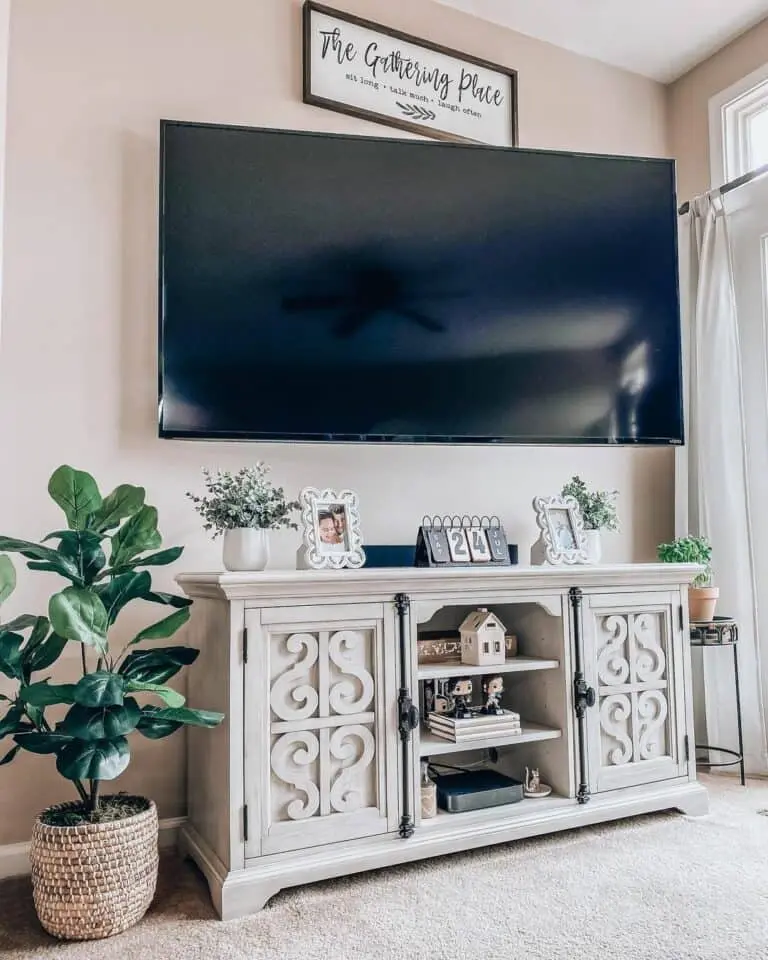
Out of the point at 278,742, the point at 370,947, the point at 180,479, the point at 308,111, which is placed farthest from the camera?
the point at 308,111

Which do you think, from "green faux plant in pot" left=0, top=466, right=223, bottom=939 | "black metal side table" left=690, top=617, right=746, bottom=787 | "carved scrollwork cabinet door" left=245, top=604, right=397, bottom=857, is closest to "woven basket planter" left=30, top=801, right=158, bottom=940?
"green faux plant in pot" left=0, top=466, right=223, bottom=939

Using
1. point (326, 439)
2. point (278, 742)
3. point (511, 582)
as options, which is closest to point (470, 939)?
point (278, 742)

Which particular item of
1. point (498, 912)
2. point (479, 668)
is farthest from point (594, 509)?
point (498, 912)

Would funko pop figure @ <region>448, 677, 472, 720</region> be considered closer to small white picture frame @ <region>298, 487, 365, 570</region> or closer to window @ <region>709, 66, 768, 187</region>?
small white picture frame @ <region>298, 487, 365, 570</region>

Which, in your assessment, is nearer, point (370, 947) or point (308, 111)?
point (370, 947)

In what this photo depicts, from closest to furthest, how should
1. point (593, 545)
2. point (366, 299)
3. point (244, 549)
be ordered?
point (244, 549) → point (366, 299) → point (593, 545)

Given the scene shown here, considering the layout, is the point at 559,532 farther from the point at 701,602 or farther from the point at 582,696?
the point at 701,602

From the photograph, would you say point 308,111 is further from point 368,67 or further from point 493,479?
Answer: point 493,479

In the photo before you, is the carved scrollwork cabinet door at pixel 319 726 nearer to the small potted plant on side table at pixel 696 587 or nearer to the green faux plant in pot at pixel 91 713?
the green faux plant in pot at pixel 91 713

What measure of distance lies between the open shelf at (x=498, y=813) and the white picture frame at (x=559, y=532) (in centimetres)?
67

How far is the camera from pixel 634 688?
230 cm

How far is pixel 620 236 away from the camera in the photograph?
2.66 meters

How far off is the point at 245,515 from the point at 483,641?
742 millimetres

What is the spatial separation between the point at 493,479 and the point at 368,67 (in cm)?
147
